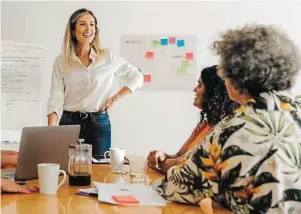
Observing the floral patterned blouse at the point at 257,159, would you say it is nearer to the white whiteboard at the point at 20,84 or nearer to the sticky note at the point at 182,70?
the sticky note at the point at 182,70

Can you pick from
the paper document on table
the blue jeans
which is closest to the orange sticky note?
the paper document on table

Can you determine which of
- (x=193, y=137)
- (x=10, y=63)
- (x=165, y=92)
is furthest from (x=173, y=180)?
(x=10, y=63)

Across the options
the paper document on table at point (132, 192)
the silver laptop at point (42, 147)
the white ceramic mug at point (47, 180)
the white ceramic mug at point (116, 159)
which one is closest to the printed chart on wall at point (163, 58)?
the white ceramic mug at point (116, 159)

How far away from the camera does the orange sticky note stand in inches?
52.4

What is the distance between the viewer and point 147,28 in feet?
12.3

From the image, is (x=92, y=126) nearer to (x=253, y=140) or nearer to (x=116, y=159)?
(x=116, y=159)

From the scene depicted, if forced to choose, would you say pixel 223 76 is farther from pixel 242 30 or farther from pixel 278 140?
pixel 278 140

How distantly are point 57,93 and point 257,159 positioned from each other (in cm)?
207

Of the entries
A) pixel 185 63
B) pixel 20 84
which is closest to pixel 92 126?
pixel 20 84

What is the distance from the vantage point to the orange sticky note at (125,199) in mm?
1331

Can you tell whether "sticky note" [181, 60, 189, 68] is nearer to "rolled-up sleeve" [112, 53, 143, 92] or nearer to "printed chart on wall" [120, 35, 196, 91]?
"printed chart on wall" [120, 35, 196, 91]

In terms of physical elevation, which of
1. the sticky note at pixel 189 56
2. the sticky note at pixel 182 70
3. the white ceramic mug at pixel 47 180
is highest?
the sticky note at pixel 189 56

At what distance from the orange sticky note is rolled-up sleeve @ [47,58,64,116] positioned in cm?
165

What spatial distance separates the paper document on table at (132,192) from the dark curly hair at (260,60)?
46 cm
